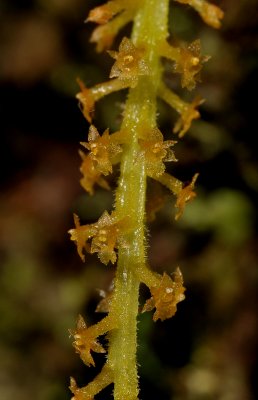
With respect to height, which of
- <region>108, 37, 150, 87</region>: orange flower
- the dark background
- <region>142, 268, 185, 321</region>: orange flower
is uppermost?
the dark background

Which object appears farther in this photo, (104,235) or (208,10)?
(208,10)

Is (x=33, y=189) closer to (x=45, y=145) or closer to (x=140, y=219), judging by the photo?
(x=45, y=145)

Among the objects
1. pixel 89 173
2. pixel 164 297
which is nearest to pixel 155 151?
pixel 89 173

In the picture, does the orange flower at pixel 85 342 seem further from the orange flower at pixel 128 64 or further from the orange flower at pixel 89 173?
the orange flower at pixel 128 64

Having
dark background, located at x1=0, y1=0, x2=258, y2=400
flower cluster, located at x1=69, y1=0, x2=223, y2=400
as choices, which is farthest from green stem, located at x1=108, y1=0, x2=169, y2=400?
dark background, located at x1=0, y1=0, x2=258, y2=400

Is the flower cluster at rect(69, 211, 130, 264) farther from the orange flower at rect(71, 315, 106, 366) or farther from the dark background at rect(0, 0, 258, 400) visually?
the dark background at rect(0, 0, 258, 400)

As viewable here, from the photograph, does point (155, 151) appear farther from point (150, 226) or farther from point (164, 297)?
point (150, 226)

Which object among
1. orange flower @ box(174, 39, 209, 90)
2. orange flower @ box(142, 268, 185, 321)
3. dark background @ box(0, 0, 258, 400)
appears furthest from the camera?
dark background @ box(0, 0, 258, 400)
